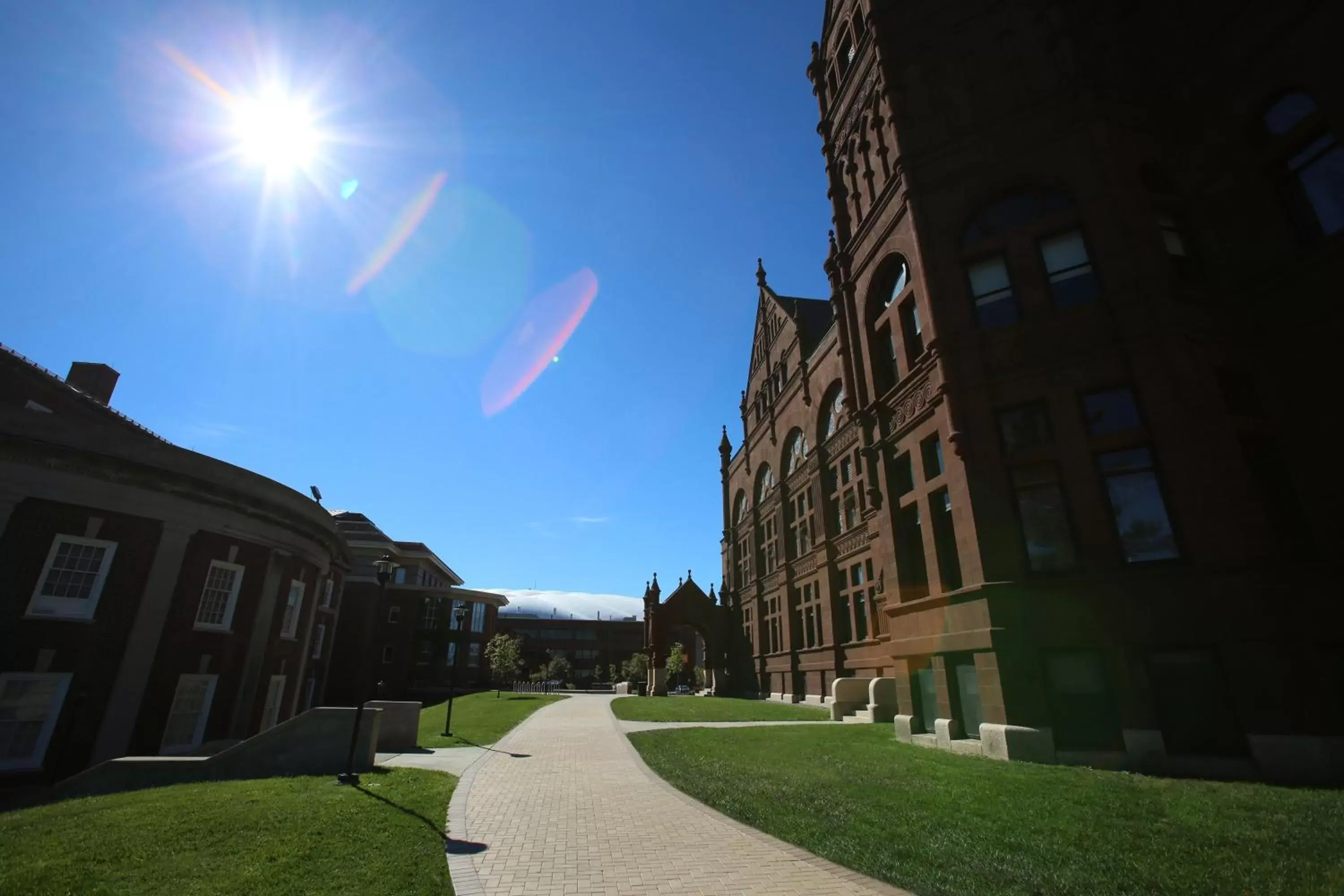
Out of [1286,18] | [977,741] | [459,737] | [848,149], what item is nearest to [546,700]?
[459,737]

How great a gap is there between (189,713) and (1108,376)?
28392 millimetres

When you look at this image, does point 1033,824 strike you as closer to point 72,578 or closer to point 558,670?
point 72,578

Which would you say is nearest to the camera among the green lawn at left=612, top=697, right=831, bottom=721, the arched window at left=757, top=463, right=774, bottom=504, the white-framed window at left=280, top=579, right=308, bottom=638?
the white-framed window at left=280, top=579, right=308, bottom=638

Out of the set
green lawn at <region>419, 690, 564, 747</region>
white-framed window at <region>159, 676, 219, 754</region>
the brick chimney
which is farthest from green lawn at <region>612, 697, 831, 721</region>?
the brick chimney

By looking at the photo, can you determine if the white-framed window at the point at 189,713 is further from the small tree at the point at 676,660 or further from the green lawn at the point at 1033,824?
the small tree at the point at 676,660

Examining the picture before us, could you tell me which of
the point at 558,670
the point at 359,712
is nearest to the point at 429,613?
the point at 558,670

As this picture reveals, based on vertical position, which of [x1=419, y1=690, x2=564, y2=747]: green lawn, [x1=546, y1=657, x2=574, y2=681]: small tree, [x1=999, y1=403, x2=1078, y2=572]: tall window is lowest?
[x1=419, y1=690, x2=564, y2=747]: green lawn

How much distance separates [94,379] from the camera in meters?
27.6

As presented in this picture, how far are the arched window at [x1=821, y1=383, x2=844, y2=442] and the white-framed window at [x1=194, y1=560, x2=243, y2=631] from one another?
88.5 feet

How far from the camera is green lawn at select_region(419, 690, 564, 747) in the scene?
20.0 m

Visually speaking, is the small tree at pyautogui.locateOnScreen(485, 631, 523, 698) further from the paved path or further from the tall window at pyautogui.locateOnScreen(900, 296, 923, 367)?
the tall window at pyautogui.locateOnScreen(900, 296, 923, 367)

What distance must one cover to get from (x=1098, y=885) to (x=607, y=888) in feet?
15.8

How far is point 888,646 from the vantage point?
736 inches

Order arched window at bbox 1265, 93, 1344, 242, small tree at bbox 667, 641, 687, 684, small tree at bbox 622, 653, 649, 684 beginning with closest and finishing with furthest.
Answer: arched window at bbox 1265, 93, 1344, 242 < small tree at bbox 667, 641, 687, 684 < small tree at bbox 622, 653, 649, 684
